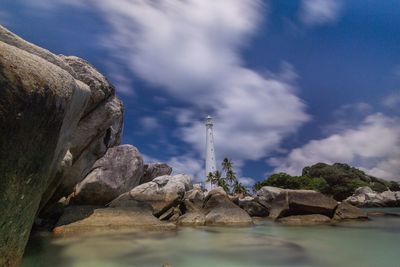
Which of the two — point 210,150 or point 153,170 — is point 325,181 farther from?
point 153,170

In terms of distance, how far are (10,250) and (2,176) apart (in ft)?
4.98

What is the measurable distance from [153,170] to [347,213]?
19158 mm

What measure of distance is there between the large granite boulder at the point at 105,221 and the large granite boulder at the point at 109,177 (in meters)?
1.80

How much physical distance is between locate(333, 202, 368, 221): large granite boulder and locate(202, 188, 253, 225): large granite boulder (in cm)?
800

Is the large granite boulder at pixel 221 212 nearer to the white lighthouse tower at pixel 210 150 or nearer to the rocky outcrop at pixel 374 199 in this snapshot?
the white lighthouse tower at pixel 210 150

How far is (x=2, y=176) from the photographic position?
4969 mm

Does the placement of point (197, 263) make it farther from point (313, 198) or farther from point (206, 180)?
point (206, 180)

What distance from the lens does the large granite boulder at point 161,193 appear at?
80.1ft

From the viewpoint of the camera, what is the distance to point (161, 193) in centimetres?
2584

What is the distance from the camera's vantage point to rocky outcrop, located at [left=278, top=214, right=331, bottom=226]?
25.2m

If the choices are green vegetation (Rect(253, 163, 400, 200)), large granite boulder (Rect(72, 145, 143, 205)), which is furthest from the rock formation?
green vegetation (Rect(253, 163, 400, 200))

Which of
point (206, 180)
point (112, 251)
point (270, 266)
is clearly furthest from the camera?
point (206, 180)

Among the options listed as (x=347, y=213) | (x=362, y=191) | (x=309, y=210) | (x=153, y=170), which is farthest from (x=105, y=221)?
(x=362, y=191)

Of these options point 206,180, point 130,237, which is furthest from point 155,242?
point 206,180
